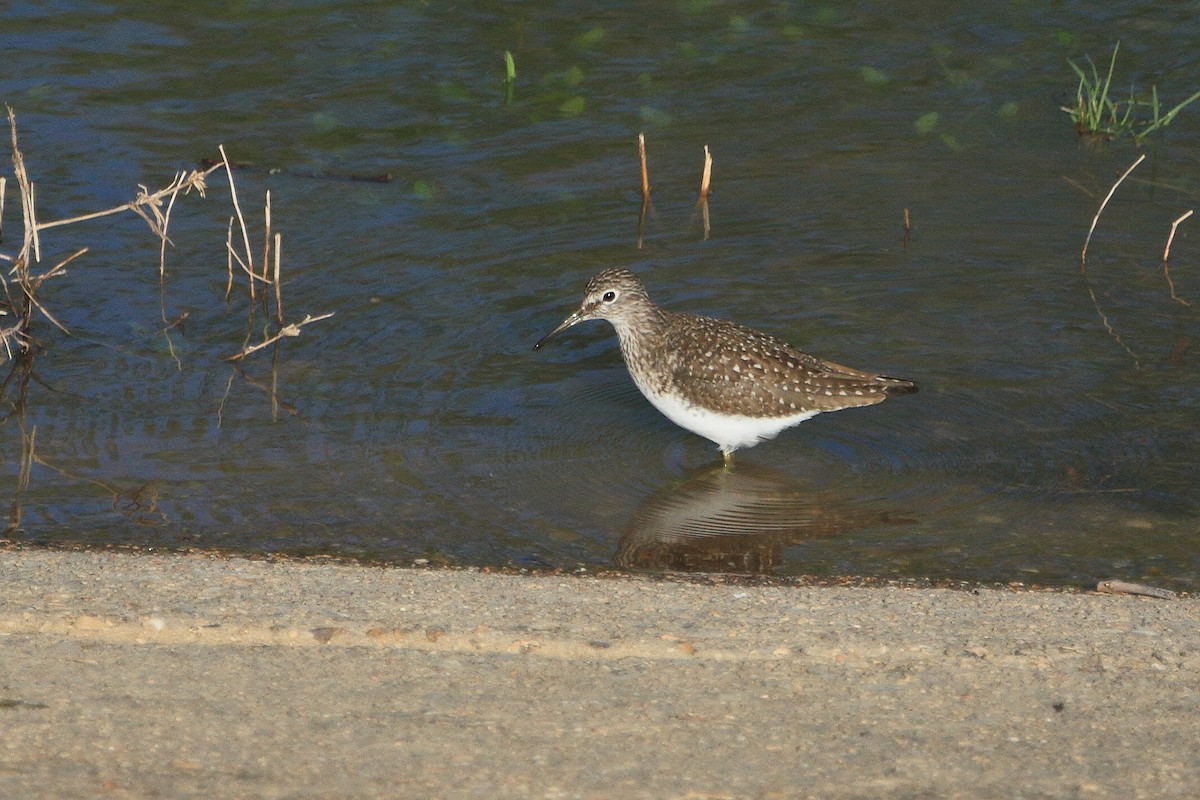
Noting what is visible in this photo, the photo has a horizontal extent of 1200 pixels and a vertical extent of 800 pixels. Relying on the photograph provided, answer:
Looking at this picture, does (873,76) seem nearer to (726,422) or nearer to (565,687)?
(726,422)

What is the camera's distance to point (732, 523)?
707 centimetres

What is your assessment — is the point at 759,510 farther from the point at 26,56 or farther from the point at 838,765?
the point at 26,56

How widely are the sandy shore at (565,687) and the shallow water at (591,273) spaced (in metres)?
1.10

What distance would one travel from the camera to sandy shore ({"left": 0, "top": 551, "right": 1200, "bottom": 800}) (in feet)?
14.3

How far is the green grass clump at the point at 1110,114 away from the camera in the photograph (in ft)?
36.5

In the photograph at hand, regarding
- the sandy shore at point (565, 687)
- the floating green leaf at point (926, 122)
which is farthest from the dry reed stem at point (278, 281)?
the floating green leaf at point (926, 122)

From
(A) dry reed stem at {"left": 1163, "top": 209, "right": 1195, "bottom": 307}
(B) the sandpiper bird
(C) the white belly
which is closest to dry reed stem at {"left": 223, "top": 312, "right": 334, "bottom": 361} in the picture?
(B) the sandpiper bird

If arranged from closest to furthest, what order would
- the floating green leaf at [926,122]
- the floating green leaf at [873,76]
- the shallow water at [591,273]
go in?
the shallow water at [591,273] < the floating green leaf at [926,122] < the floating green leaf at [873,76]

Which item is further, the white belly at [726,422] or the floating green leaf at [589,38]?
the floating green leaf at [589,38]

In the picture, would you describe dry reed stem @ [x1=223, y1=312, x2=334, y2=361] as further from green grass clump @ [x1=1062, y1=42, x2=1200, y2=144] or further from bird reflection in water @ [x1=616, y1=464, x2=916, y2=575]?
green grass clump @ [x1=1062, y1=42, x2=1200, y2=144]

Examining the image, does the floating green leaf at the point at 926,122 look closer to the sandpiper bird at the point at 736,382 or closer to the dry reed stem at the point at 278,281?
the sandpiper bird at the point at 736,382

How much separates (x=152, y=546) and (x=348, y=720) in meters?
2.11

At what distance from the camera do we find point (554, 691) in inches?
190

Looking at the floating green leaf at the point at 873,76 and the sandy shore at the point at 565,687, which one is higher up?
the floating green leaf at the point at 873,76
